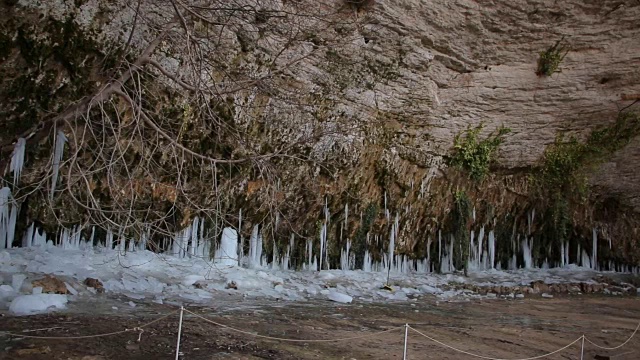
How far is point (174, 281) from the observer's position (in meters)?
9.15

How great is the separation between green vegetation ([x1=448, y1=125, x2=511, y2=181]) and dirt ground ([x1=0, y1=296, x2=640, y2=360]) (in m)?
5.47

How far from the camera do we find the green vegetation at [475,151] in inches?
574

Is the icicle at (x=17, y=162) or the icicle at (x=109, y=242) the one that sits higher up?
the icicle at (x=17, y=162)

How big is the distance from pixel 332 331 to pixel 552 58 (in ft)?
32.2

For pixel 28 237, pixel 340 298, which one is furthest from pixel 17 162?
pixel 340 298

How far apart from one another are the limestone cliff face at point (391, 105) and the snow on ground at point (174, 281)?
1.17 meters

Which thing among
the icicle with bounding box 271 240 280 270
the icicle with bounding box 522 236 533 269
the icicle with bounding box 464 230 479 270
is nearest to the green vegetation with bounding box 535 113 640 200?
the icicle with bounding box 522 236 533 269

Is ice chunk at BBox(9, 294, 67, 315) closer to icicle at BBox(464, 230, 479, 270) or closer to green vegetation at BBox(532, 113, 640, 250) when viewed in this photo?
icicle at BBox(464, 230, 479, 270)

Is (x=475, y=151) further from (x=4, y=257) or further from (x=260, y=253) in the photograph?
(x=4, y=257)

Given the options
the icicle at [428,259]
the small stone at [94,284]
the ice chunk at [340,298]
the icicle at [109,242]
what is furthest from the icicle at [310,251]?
the small stone at [94,284]

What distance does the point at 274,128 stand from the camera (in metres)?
12.1

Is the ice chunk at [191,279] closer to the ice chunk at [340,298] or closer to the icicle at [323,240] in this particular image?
the ice chunk at [340,298]

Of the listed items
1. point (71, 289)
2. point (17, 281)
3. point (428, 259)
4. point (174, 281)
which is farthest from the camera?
point (428, 259)

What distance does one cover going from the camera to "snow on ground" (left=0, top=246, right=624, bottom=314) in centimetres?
687
